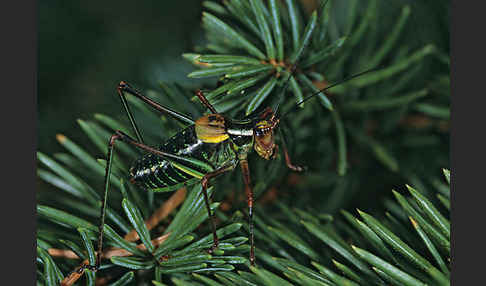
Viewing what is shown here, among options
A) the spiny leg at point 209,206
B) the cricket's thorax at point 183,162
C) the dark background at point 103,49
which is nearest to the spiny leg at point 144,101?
the cricket's thorax at point 183,162

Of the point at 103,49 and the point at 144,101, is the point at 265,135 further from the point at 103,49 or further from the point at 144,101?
the point at 103,49

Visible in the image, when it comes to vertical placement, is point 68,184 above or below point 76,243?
above

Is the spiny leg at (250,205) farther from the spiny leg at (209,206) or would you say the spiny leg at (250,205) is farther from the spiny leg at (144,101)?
the spiny leg at (144,101)

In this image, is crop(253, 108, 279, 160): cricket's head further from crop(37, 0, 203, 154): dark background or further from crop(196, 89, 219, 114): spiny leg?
crop(37, 0, 203, 154): dark background

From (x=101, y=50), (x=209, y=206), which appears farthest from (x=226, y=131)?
(x=101, y=50)

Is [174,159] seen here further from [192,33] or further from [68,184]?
[192,33]

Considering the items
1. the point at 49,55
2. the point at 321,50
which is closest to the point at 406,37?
the point at 321,50
